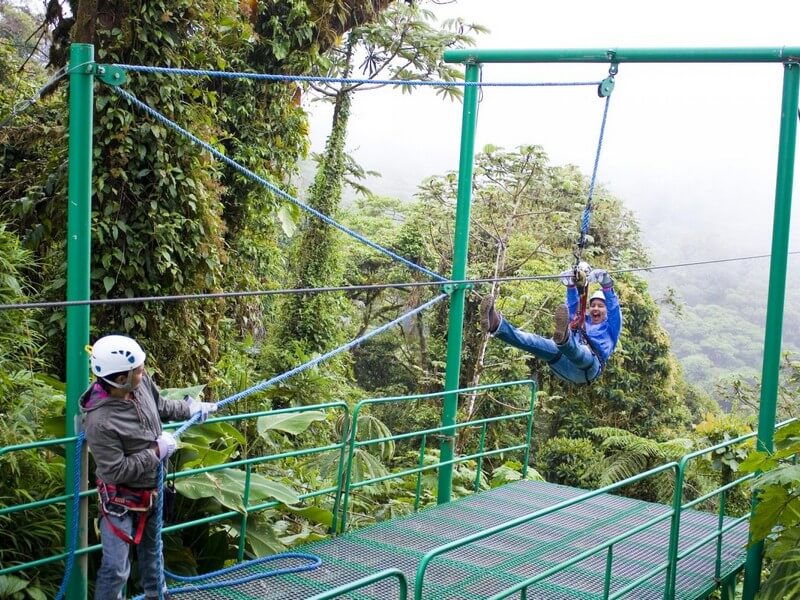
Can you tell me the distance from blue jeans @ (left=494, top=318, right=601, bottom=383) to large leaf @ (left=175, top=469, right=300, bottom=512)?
85.1 inches

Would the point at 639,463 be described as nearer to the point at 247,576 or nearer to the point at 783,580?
the point at 783,580

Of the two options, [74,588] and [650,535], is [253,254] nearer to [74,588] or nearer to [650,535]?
[650,535]

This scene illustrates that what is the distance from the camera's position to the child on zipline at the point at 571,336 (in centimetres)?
642

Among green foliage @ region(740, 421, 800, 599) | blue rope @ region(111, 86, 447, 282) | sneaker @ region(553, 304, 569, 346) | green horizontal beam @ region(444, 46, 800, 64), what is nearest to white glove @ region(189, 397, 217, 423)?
blue rope @ region(111, 86, 447, 282)

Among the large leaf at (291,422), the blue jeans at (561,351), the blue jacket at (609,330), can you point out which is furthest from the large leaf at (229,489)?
the blue jacket at (609,330)

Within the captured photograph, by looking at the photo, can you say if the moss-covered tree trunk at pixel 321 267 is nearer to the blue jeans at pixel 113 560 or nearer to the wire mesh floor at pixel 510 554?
the wire mesh floor at pixel 510 554

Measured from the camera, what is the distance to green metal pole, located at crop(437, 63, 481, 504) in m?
6.51

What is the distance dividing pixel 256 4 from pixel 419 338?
7966 mm

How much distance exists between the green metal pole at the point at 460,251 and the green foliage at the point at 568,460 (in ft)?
23.9

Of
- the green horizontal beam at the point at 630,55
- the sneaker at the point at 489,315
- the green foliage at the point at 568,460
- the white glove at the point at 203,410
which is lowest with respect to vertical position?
the green foliage at the point at 568,460

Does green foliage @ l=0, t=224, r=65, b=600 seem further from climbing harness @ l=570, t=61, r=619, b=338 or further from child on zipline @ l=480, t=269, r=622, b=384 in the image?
climbing harness @ l=570, t=61, r=619, b=338

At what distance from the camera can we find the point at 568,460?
14.0 meters

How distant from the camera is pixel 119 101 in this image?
676 cm

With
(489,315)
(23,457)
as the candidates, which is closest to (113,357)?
(23,457)
